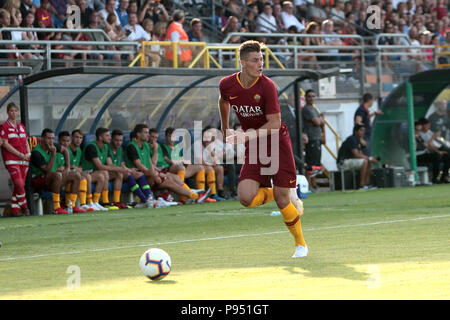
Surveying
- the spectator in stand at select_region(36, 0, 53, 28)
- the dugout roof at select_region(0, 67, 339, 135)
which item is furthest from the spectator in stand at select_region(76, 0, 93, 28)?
the dugout roof at select_region(0, 67, 339, 135)

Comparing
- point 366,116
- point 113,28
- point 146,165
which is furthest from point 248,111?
point 366,116

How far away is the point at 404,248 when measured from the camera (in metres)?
9.66

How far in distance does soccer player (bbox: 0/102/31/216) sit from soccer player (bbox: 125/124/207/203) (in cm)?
257

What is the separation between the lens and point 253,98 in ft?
30.8

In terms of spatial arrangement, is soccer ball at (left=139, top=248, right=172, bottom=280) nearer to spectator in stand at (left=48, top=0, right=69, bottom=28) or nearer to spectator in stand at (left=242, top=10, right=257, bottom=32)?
spectator in stand at (left=48, top=0, right=69, bottom=28)

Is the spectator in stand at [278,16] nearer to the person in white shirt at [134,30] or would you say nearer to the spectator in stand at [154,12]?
the spectator in stand at [154,12]

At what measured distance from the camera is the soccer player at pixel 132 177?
784 inches

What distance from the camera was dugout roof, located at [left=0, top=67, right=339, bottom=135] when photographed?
18969mm

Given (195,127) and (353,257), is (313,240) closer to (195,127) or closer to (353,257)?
(353,257)

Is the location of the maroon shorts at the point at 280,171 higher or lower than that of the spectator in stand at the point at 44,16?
lower

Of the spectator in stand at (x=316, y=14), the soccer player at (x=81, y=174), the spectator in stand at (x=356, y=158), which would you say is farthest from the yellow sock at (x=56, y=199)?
the spectator in stand at (x=316, y=14)

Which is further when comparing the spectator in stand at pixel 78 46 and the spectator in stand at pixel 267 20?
the spectator in stand at pixel 267 20

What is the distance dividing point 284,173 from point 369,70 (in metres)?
17.3

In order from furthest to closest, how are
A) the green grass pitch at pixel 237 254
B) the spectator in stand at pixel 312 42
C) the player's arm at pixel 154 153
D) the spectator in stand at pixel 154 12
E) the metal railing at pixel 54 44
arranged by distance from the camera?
the spectator in stand at pixel 312 42 < the spectator in stand at pixel 154 12 < the player's arm at pixel 154 153 < the metal railing at pixel 54 44 < the green grass pitch at pixel 237 254
